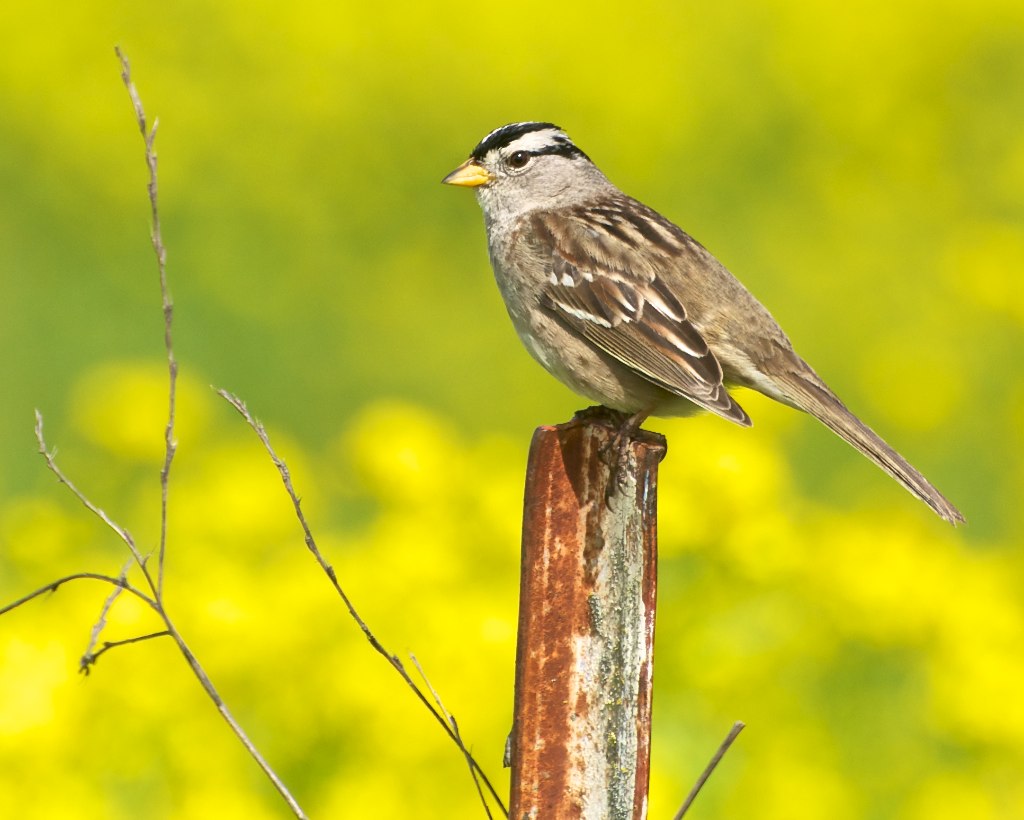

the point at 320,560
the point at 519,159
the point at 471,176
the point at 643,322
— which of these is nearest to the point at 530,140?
the point at 519,159

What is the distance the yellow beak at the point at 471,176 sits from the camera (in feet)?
14.9

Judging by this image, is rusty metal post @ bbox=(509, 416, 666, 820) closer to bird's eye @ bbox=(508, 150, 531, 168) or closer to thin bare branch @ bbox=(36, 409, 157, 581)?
thin bare branch @ bbox=(36, 409, 157, 581)

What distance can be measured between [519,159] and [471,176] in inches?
5.4

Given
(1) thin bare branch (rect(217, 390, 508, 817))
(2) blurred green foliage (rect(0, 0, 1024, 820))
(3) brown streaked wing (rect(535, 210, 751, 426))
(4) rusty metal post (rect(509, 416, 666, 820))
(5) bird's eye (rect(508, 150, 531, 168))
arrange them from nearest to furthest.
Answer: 1. (4) rusty metal post (rect(509, 416, 666, 820))
2. (1) thin bare branch (rect(217, 390, 508, 817))
3. (3) brown streaked wing (rect(535, 210, 751, 426))
4. (2) blurred green foliage (rect(0, 0, 1024, 820))
5. (5) bird's eye (rect(508, 150, 531, 168))

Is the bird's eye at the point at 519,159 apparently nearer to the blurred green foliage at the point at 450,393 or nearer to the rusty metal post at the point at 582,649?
the blurred green foliage at the point at 450,393

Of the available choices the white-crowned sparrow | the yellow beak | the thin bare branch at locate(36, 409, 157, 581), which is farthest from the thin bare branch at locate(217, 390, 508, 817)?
the yellow beak

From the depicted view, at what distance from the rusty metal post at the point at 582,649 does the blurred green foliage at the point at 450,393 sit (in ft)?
5.00

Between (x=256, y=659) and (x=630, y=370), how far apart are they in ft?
3.59

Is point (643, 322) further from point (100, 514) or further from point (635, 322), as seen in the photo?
point (100, 514)

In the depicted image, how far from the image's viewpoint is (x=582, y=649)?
2238 millimetres

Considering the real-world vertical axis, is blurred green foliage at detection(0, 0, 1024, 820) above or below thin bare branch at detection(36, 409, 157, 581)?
below

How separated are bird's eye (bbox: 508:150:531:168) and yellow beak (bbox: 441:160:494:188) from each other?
2.6 inches

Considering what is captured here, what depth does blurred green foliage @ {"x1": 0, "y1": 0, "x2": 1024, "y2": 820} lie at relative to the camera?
3.95m

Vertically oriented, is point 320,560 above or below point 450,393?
above
